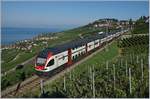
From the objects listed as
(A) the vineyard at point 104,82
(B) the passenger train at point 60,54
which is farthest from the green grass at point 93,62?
(B) the passenger train at point 60,54

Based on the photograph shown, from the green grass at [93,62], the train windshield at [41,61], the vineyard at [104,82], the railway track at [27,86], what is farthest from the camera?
the train windshield at [41,61]

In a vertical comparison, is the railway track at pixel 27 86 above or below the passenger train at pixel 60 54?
below

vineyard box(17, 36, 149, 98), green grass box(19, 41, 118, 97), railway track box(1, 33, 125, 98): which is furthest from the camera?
green grass box(19, 41, 118, 97)

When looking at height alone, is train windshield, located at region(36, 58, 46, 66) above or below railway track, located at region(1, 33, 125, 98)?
above

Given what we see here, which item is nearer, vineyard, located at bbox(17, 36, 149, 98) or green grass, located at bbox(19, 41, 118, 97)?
vineyard, located at bbox(17, 36, 149, 98)

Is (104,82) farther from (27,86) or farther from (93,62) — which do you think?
(93,62)

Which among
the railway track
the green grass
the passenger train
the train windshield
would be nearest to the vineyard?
the green grass

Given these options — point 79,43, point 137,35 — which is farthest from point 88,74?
point 137,35

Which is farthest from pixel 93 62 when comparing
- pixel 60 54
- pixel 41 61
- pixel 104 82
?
pixel 104 82

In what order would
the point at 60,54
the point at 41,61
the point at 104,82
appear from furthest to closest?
the point at 60,54, the point at 41,61, the point at 104,82

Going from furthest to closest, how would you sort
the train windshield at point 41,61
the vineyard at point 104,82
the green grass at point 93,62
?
the train windshield at point 41,61, the green grass at point 93,62, the vineyard at point 104,82

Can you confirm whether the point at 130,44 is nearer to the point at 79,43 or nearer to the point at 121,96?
the point at 79,43

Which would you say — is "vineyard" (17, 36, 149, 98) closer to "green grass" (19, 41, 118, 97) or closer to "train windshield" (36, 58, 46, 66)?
"green grass" (19, 41, 118, 97)

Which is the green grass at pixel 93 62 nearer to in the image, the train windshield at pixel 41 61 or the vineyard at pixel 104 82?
the vineyard at pixel 104 82
